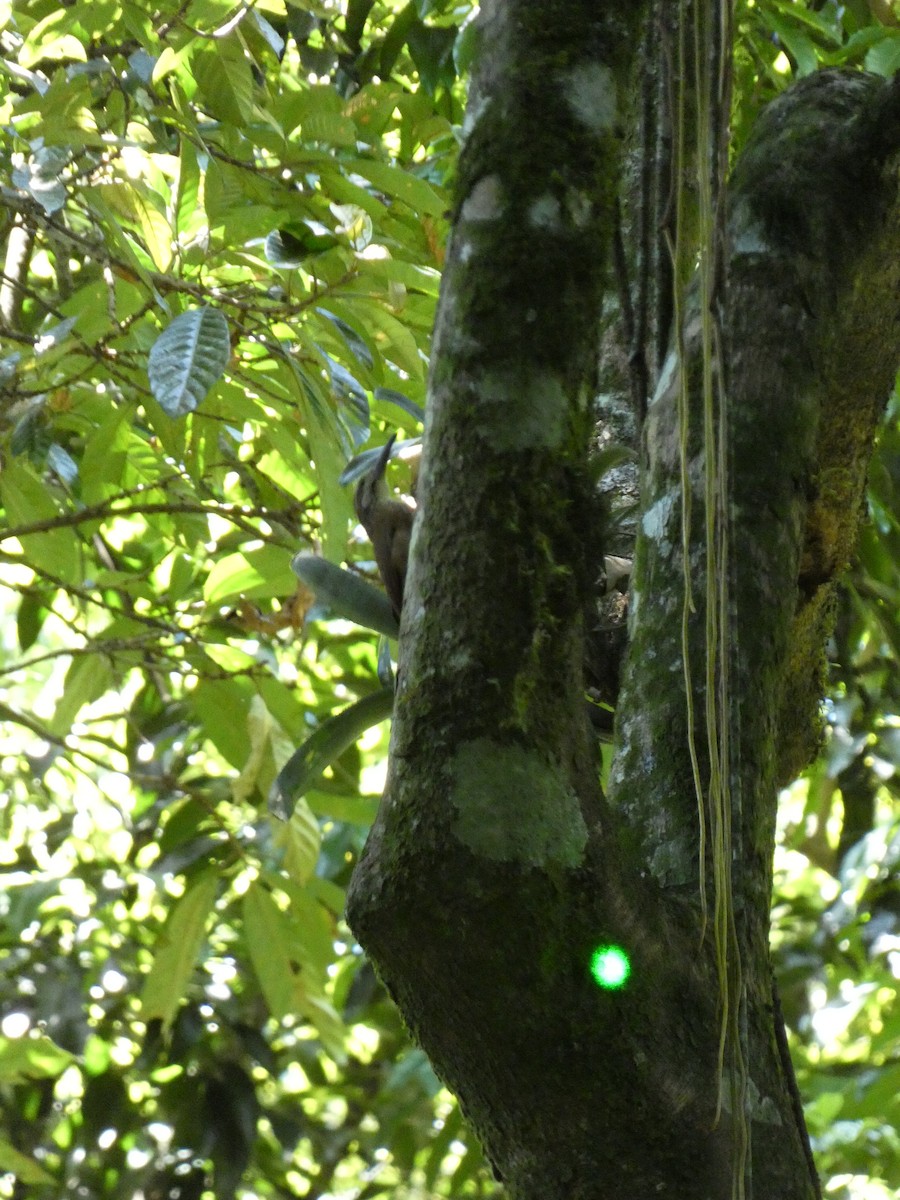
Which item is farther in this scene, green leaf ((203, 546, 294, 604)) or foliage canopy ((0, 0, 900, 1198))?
green leaf ((203, 546, 294, 604))

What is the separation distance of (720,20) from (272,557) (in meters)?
1.02

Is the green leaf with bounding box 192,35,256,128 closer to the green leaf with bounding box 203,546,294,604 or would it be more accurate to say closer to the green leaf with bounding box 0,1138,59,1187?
the green leaf with bounding box 203,546,294,604

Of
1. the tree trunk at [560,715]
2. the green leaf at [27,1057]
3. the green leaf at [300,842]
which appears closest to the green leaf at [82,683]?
the green leaf at [300,842]

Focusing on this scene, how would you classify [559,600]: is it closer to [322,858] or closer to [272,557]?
[272,557]

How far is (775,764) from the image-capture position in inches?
37.9

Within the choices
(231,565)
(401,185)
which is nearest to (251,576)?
(231,565)

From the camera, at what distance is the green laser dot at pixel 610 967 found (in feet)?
2.46

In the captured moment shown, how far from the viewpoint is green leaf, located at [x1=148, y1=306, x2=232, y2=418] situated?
1.22 m

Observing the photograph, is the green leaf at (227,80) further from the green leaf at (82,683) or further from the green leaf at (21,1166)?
the green leaf at (21,1166)

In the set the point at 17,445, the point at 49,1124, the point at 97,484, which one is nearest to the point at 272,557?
the point at 97,484

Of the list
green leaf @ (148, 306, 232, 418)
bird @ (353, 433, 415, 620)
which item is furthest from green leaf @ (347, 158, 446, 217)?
bird @ (353, 433, 415, 620)

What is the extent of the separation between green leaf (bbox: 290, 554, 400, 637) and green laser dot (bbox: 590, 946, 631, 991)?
482mm

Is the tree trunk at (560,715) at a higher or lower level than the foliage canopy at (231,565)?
lower

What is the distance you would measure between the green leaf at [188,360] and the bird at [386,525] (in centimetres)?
19
